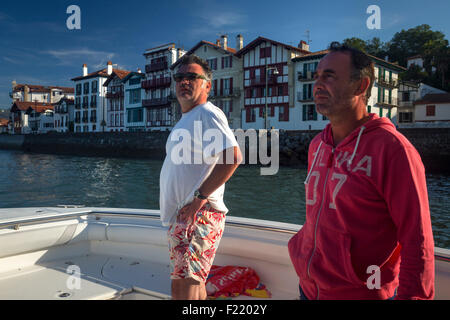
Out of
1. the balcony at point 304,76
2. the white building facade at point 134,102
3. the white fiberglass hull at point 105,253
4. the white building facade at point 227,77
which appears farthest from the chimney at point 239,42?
the white fiberglass hull at point 105,253

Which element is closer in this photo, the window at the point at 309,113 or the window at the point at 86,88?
the window at the point at 309,113

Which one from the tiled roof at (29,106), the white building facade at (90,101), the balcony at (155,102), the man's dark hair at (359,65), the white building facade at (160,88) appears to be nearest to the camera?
the man's dark hair at (359,65)

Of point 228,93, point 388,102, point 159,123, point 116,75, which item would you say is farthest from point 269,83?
point 116,75

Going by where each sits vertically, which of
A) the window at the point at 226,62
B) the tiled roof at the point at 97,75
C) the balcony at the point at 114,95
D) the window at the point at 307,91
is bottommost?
the window at the point at 307,91

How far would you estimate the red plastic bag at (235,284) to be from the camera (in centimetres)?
270

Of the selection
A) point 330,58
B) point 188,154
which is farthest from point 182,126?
point 330,58

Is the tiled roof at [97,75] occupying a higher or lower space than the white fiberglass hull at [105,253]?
higher

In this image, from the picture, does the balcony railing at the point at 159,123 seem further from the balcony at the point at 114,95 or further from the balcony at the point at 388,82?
the balcony at the point at 388,82

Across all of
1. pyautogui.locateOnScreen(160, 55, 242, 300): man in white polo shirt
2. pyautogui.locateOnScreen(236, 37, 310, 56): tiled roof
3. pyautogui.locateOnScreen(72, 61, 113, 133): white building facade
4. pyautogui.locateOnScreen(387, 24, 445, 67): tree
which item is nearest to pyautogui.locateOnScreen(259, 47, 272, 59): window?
pyautogui.locateOnScreen(236, 37, 310, 56): tiled roof

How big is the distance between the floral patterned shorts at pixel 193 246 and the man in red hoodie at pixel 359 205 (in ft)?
1.47

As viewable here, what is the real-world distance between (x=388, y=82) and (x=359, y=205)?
37875 millimetres

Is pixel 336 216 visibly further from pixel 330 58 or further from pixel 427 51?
pixel 427 51

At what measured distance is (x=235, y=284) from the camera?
2.73 m

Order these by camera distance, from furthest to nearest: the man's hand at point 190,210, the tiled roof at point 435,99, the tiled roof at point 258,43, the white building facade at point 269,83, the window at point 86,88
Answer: the window at point 86,88 < the white building facade at point 269,83 < the tiled roof at point 435,99 < the tiled roof at point 258,43 < the man's hand at point 190,210
